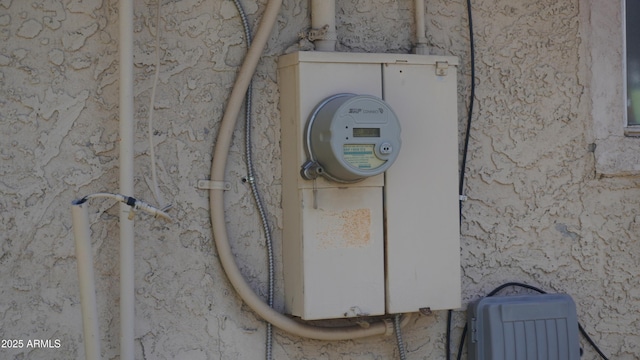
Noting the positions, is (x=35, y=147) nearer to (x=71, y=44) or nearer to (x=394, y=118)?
(x=71, y=44)

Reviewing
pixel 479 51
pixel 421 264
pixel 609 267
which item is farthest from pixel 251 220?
pixel 609 267

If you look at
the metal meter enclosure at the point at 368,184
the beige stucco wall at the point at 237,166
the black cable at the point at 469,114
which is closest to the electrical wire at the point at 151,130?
the beige stucco wall at the point at 237,166

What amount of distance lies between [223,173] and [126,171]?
36 cm

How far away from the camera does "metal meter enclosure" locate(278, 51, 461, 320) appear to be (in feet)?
9.64

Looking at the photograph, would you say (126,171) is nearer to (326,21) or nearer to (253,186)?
(253,186)

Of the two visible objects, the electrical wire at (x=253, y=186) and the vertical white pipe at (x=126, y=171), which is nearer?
the vertical white pipe at (x=126, y=171)

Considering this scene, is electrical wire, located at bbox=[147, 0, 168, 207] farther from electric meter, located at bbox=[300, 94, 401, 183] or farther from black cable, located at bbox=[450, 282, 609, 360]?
black cable, located at bbox=[450, 282, 609, 360]

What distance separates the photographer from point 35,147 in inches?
112

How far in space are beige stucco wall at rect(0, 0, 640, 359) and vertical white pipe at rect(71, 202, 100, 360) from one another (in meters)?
0.34

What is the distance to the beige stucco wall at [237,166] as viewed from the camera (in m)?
2.84

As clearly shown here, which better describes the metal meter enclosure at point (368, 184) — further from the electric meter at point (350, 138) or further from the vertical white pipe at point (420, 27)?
the vertical white pipe at point (420, 27)

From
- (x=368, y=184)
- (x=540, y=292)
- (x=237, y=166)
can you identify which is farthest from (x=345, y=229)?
(x=540, y=292)

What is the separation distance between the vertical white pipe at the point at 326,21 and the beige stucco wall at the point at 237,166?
7 cm

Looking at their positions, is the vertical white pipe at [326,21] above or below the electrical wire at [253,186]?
above
